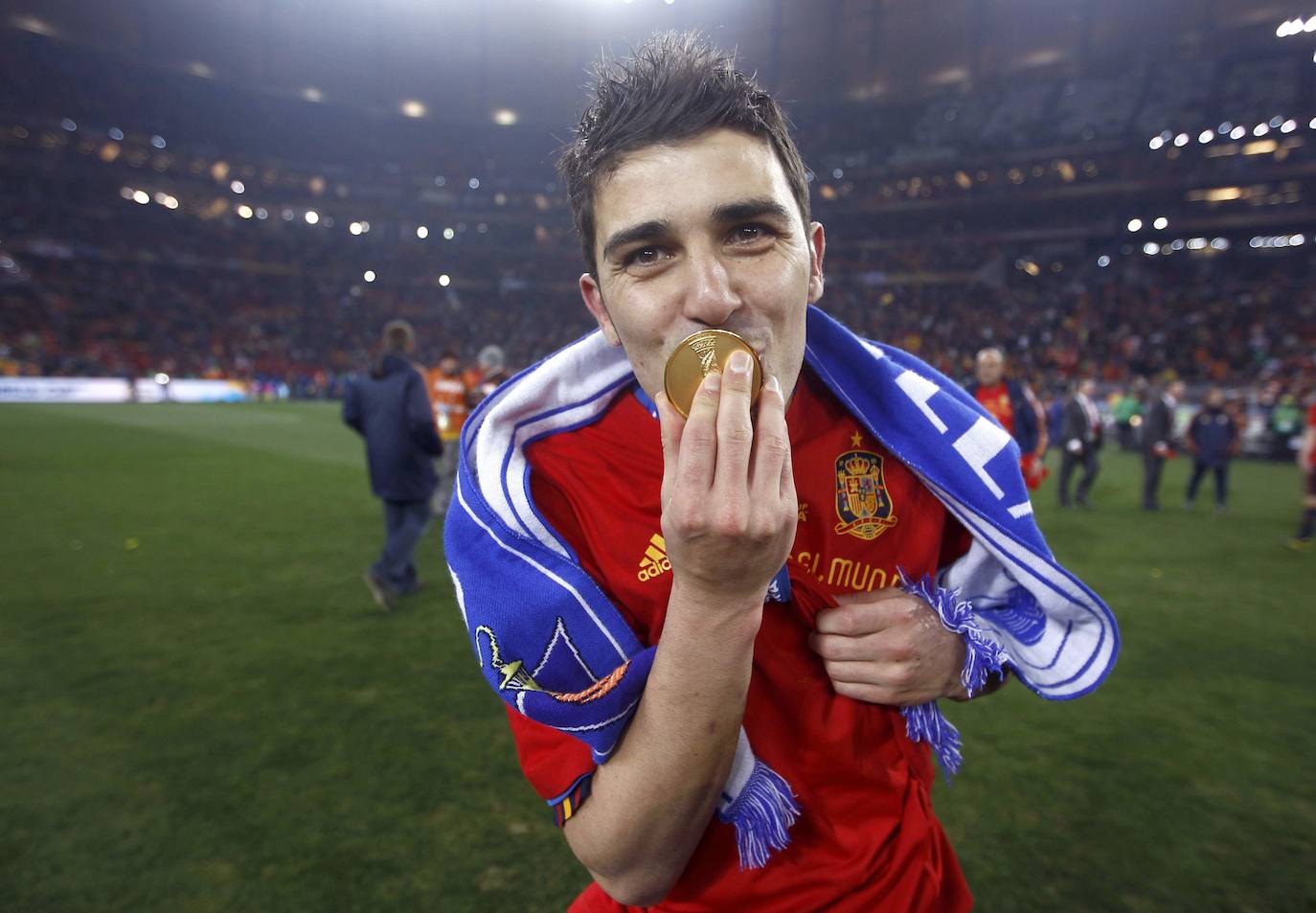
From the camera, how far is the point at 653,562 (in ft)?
4.06

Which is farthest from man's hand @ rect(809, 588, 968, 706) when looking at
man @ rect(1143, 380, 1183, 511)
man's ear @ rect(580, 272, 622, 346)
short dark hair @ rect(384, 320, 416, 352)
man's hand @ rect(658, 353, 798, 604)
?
man @ rect(1143, 380, 1183, 511)

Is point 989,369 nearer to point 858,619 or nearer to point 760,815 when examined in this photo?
point 858,619

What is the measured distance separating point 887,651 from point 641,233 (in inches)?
33.9

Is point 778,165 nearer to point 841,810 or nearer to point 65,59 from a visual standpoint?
point 841,810

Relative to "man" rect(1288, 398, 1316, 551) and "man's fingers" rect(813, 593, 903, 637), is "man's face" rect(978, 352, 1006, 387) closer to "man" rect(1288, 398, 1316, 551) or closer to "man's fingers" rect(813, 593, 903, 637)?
"man" rect(1288, 398, 1316, 551)

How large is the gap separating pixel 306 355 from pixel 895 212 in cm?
3646

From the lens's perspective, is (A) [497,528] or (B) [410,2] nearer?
(A) [497,528]

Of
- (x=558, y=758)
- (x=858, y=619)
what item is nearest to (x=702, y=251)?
(x=858, y=619)

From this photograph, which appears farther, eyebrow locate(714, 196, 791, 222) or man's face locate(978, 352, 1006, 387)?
man's face locate(978, 352, 1006, 387)

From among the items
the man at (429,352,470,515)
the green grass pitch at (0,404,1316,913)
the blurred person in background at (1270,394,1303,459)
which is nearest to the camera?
the green grass pitch at (0,404,1316,913)

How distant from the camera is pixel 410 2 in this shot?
4016cm

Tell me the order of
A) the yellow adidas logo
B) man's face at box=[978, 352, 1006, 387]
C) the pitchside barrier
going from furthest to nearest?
1. the pitchside barrier
2. man's face at box=[978, 352, 1006, 387]
3. the yellow adidas logo

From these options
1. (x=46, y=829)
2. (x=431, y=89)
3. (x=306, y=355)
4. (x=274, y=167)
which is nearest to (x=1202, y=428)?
(x=46, y=829)

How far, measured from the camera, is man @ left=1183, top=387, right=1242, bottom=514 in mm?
11227
